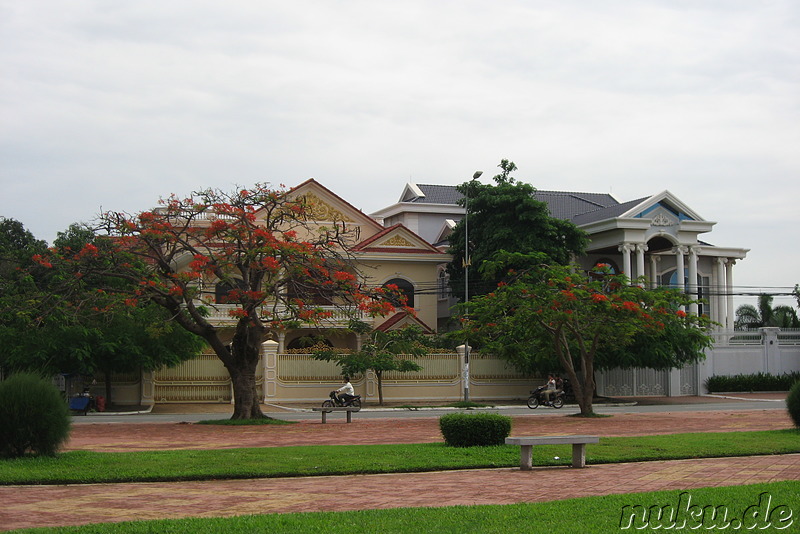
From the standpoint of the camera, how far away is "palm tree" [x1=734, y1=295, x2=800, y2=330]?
188 ft

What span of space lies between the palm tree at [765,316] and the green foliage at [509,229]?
19.0m

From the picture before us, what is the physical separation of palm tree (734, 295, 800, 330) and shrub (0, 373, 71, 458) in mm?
48914

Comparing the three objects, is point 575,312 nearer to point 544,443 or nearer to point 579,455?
point 579,455

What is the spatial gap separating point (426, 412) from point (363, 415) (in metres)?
2.85

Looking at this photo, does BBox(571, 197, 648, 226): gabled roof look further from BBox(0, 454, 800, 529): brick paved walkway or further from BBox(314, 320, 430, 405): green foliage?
BBox(0, 454, 800, 529): brick paved walkway

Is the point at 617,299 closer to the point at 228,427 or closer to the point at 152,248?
the point at 228,427

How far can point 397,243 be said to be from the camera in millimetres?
45562

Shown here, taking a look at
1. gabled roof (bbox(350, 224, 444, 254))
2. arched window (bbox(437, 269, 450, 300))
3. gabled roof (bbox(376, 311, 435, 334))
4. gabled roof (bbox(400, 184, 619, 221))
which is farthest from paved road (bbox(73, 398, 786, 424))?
gabled roof (bbox(400, 184, 619, 221))

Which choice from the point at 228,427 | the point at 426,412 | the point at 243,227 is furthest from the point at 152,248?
the point at 426,412

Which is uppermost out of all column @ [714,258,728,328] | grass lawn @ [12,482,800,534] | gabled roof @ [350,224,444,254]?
gabled roof @ [350,224,444,254]

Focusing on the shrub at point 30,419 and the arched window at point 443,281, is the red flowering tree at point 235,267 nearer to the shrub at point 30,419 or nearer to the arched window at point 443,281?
the shrub at point 30,419

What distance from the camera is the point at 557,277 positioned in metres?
25.4

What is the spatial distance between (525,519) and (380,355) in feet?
87.5

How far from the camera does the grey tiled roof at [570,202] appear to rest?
4803cm
